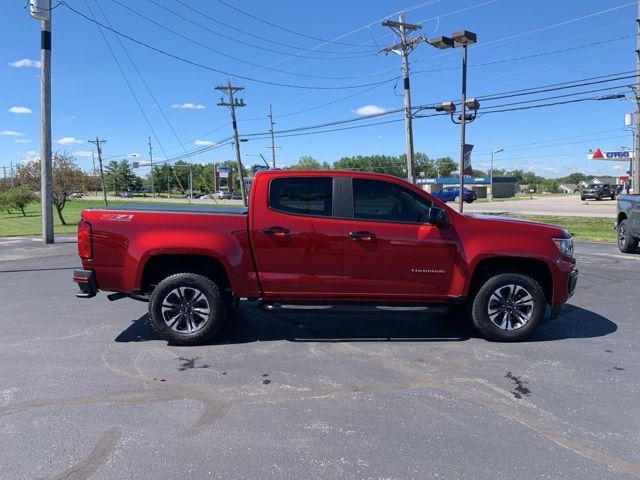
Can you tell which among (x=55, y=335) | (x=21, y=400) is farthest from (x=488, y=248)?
(x=55, y=335)

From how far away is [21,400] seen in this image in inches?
165

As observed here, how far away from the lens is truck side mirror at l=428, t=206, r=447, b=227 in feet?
17.9

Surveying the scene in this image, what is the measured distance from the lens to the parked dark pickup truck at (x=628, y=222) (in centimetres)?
1254

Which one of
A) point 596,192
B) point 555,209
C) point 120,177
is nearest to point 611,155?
point 596,192

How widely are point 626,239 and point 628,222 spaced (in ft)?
1.58

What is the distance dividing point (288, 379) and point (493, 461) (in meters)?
1.95

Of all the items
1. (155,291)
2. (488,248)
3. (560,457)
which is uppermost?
(488,248)

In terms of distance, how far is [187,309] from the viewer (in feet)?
18.4

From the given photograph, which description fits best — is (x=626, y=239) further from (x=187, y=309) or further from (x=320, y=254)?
(x=187, y=309)

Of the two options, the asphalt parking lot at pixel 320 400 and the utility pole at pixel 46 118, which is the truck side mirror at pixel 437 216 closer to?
the asphalt parking lot at pixel 320 400

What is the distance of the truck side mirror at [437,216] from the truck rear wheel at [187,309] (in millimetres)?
2363

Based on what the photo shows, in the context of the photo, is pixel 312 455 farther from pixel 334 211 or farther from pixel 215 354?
pixel 334 211

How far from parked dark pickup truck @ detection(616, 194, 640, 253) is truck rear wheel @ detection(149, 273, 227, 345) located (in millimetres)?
10956

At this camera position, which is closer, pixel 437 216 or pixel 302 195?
pixel 437 216
